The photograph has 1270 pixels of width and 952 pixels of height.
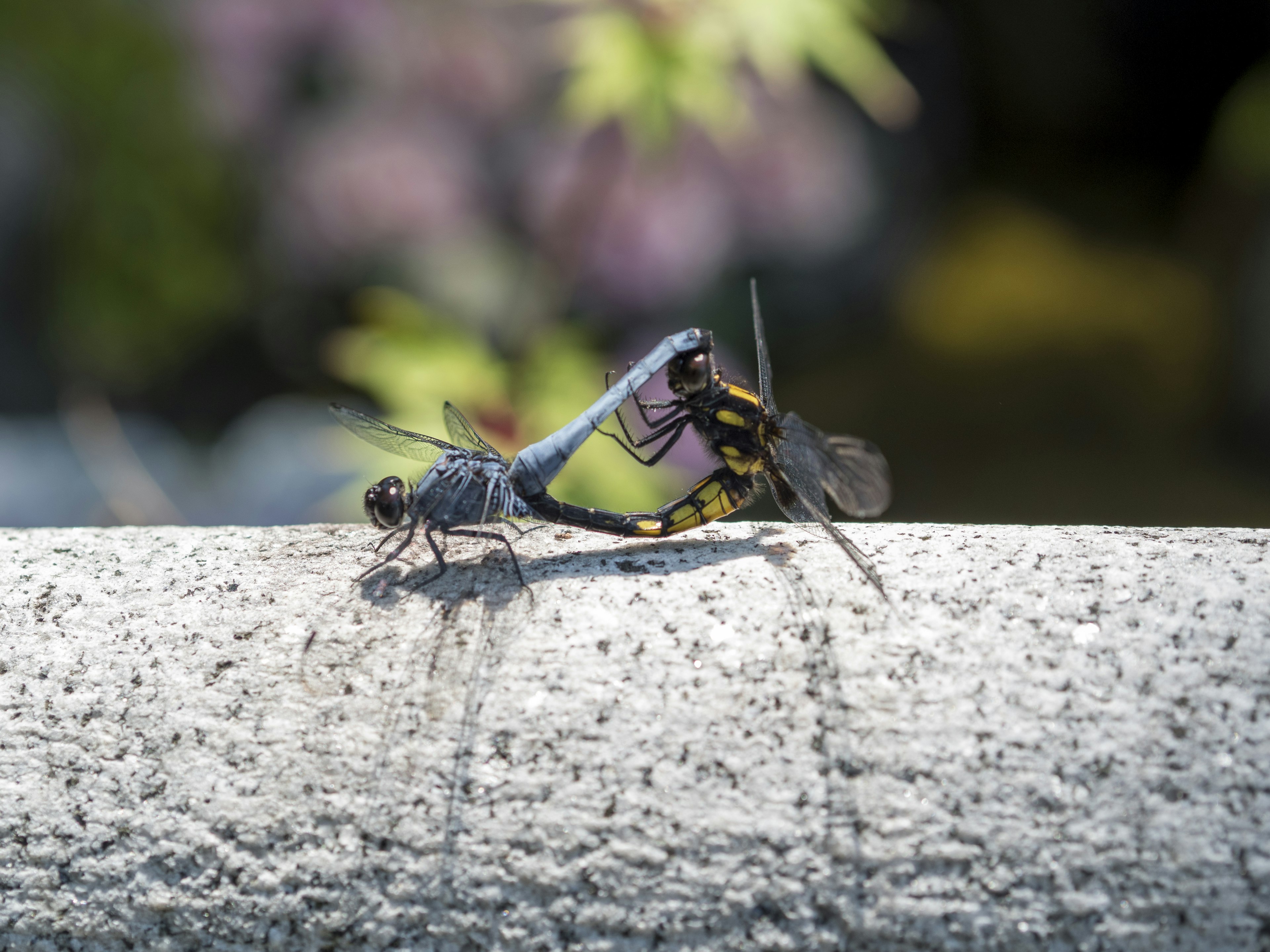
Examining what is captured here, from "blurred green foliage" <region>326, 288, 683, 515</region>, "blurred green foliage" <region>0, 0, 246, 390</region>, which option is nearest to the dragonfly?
"blurred green foliage" <region>326, 288, 683, 515</region>

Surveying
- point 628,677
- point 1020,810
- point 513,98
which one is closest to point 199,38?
point 513,98

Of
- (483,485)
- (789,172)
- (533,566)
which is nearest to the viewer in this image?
(533,566)

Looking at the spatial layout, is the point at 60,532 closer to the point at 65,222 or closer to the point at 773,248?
the point at 65,222

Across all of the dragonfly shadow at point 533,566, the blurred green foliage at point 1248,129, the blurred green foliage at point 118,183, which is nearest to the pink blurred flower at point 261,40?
the blurred green foliage at point 118,183

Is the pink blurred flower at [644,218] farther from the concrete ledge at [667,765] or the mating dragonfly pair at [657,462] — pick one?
the concrete ledge at [667,765]

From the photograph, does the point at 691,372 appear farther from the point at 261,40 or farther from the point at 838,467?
the point at 261,40

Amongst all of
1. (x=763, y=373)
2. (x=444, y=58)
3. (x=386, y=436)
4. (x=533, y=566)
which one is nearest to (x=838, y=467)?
(x=763, y=373)

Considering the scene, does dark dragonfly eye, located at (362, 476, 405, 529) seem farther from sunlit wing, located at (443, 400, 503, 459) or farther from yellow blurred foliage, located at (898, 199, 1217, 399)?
A: yellow blurred foliage, located at (898, 199, 1217, 399)
